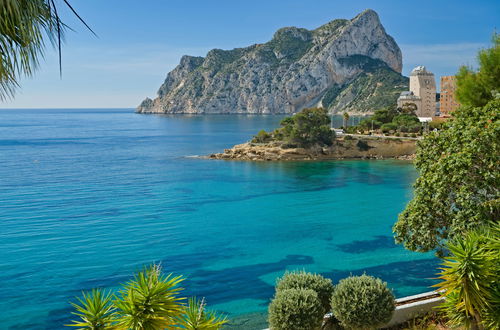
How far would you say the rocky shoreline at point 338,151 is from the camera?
6781 centimetres

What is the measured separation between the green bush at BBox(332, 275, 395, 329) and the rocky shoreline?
186ft

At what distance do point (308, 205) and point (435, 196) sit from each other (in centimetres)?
2418

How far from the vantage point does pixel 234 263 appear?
2272 cm

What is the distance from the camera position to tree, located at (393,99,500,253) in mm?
12016

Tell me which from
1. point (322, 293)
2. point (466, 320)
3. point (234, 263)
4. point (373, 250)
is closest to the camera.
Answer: point (466, 320)

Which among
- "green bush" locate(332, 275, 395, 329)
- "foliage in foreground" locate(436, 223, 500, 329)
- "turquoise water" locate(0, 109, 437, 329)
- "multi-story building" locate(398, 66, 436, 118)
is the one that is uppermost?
"multi-story building" locate(398, 66, 436, 118)

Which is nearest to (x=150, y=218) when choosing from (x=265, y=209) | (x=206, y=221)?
(x=206, y=221)

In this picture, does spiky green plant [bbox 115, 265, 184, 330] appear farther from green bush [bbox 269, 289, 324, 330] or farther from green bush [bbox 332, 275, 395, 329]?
green bush [bbox 332, 275, 395, 329]

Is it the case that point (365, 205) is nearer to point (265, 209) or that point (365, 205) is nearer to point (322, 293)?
point (265, 209)

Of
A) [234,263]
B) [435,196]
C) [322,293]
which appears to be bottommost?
[234,263]

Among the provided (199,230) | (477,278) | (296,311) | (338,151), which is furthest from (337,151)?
(477,278)

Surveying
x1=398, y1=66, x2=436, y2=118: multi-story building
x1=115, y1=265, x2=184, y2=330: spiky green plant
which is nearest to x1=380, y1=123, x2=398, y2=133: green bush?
x1=398, y1=66, x2=436, y2=118: multi-story building

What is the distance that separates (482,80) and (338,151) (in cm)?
5598

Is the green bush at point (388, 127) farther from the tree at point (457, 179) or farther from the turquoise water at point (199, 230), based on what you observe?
the tree at point (457, 179)
